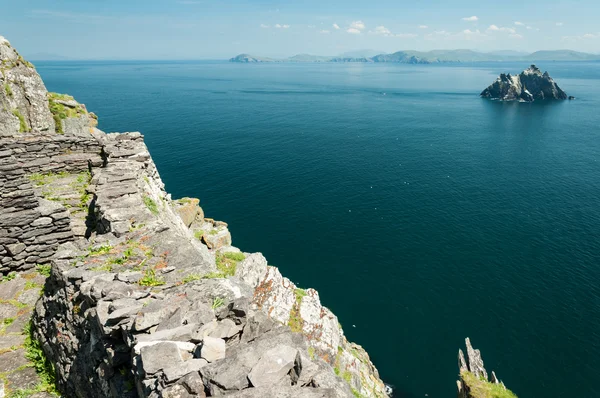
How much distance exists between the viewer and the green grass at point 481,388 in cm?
3162

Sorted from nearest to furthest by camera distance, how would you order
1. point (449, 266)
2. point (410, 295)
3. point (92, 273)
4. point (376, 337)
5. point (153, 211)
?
point (92, 273), point (153, 211), point (376, 337), point (410, 295), point (449, 266)

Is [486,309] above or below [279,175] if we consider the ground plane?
below

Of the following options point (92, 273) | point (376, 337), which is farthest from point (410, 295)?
point (92, 273)

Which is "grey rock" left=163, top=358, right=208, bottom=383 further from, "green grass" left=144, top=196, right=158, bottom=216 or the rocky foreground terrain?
"green grass" left=144, top=196, right=158, bottom=216

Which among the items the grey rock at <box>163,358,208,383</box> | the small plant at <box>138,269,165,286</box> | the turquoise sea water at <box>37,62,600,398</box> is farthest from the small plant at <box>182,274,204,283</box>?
the turquoise sea water at <box>37,62,600,398</box>

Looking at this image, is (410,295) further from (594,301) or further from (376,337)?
(594,301)

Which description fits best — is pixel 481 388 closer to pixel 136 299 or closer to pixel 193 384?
pixel 136 299

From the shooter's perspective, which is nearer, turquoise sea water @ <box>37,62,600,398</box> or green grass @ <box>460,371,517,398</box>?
green grass @ <box>460,371,517,398</box>

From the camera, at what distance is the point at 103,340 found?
8688 mm

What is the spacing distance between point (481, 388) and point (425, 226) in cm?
3895

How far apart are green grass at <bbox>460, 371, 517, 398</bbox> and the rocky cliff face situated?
603 inches

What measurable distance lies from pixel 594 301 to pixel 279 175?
65.8m

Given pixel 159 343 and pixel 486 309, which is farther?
pixel 486 309

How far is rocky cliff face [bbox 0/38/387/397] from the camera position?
271 inches
